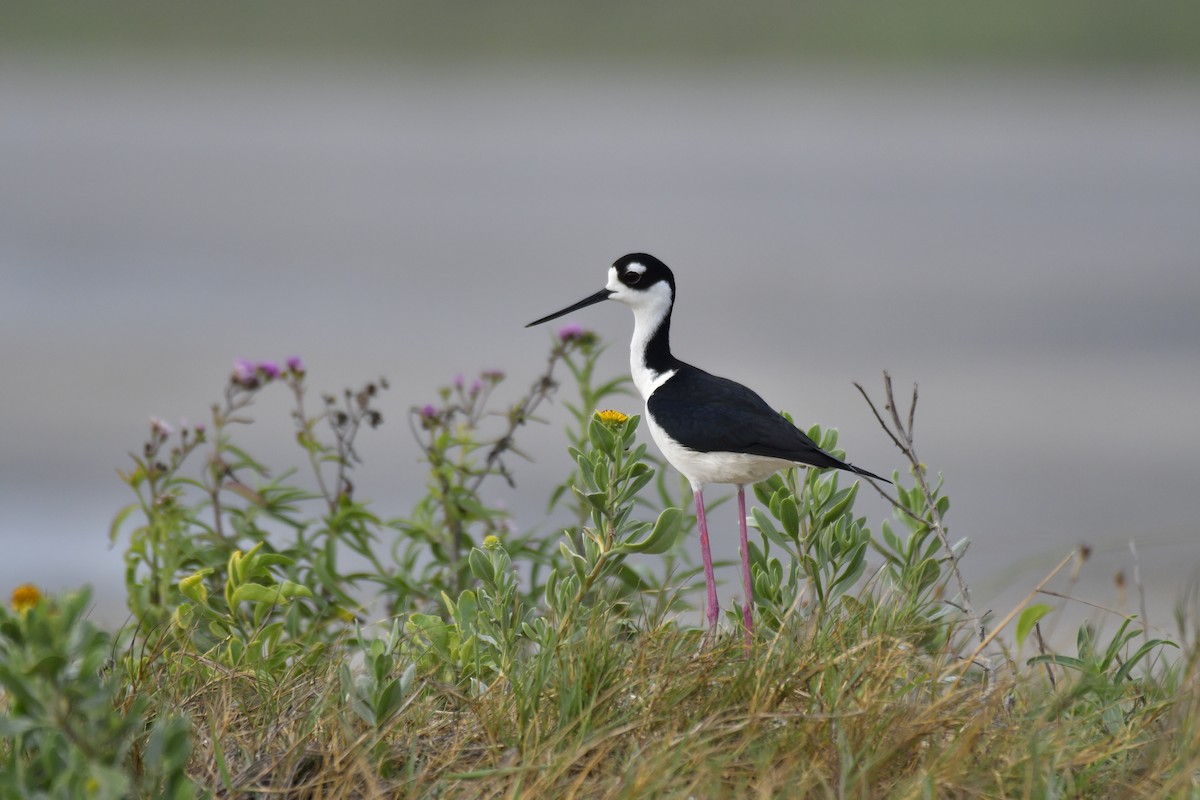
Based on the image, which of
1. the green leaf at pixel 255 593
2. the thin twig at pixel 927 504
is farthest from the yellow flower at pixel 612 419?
the green leaf at pixel 255 593

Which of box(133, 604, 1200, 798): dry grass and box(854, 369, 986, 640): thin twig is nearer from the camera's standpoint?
box(133, 604, 1200, 798): dry grass

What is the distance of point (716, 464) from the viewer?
308cm

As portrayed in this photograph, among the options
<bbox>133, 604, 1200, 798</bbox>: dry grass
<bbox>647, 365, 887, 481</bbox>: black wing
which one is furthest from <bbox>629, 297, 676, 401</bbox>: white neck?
<bbox>133, 604, 1200, 798</bbox>: dry grass

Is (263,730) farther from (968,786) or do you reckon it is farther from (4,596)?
(4,596)

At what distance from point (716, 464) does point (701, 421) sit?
105 mm

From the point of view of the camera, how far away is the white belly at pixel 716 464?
302 cm

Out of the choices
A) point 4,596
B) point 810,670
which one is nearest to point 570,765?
point 810,670

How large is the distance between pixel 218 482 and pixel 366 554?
465 millimetres

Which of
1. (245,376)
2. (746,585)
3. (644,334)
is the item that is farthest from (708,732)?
(245,376)

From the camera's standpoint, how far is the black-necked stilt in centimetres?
296

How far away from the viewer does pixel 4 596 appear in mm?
5613

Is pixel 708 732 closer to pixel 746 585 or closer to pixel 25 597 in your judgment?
pixel 746 585

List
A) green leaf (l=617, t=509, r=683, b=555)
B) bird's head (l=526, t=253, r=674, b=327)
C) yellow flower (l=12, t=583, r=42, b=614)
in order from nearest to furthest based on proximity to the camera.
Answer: yellow flower (l=12, t=583, r=42, b=614), green leaf (l=617, t=509, r=683, b=555), bird's head (l=526, t=253, r=674, b=327)

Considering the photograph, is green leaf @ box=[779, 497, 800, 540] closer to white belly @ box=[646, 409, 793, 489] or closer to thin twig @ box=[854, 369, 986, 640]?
white belly @ box=[646, 409, 793, 489]
